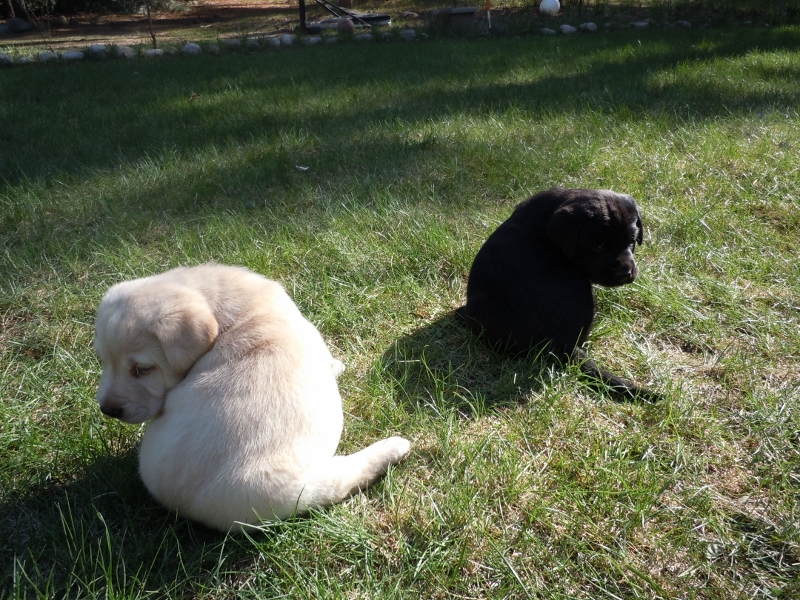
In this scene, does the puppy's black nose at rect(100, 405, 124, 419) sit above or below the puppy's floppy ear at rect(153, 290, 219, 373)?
below

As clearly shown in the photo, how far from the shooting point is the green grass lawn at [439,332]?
79.4 inches

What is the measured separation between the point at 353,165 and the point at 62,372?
121 inches

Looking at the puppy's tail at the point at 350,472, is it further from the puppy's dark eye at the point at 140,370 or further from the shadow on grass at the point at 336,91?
the shadow on grass at the point at 336,91

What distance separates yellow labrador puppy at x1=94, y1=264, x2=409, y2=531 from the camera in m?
1.96

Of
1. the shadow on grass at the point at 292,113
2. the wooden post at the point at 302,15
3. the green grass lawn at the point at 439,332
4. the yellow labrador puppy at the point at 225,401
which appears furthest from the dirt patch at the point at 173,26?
the yellow labrador puppy at the point at 225,401

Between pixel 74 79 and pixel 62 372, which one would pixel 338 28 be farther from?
pixel 62 372

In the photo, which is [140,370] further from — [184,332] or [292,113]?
[292,113]

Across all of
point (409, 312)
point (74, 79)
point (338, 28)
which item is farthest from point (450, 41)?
point (409, 312)

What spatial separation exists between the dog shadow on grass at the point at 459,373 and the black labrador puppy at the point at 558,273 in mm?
104

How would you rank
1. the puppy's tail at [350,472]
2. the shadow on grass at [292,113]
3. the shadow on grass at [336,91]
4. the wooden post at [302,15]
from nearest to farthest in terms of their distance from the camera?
the puppy's tail at [350,472], the shadow on grass at [292,113], the shadow on grass at [336,91], the wooden post at [302,15]

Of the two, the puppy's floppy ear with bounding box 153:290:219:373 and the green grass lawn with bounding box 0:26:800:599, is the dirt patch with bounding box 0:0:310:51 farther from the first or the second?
the puppy's floppy ear with bounding box 153:290:219:373

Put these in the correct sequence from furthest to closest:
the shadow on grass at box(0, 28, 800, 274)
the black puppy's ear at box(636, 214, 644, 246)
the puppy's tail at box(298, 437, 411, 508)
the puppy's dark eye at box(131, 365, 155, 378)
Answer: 1. the shadow on grass at box(0, 28, 800, 274)
2. the black puppy's ear at box(636, 214, 644, 246)
3. the puppy's dark eye at box(131, 365, 155, 378)
4. the puppy's tail at box(298, 437, 411, 508)

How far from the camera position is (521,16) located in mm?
14508

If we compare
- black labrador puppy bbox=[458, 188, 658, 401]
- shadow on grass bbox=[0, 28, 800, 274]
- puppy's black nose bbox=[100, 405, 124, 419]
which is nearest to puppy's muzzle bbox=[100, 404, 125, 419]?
puppy's black nose bbox=[100, 405, 124, 419]
